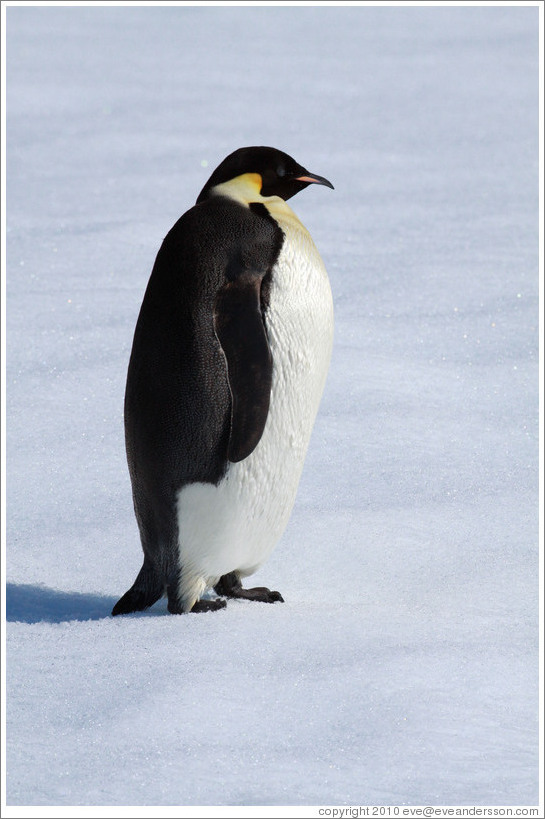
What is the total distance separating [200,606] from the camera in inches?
90.0

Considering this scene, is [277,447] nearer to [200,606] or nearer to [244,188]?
[200,606]

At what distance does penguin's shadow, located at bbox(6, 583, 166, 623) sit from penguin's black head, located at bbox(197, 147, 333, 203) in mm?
764

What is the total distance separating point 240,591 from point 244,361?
487 millimetres

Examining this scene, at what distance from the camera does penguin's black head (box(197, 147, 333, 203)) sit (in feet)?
7.57

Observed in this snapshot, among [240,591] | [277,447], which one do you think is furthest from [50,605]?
[277,447]

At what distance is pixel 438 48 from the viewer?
8.24 meters

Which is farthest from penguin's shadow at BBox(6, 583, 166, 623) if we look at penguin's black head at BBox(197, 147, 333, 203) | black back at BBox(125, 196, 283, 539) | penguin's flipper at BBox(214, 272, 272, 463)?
penguin's black head at BBox(197, 147, 333, 203)

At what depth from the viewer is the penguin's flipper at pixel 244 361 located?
2127mm

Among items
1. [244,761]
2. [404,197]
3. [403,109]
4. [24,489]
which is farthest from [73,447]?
[403,109]

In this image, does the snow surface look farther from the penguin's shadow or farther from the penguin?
the penguin

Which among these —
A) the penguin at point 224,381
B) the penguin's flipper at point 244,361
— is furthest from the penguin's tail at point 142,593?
the penguin's flipper at point 244,361

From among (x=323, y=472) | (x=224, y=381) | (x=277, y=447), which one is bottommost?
(x=323, y=472)

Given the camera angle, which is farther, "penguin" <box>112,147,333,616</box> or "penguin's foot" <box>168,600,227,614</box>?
"penguin's foot" <box>168,600,227,614</box>

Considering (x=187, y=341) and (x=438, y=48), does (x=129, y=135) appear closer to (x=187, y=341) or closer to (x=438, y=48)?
(x=438, y=48)
